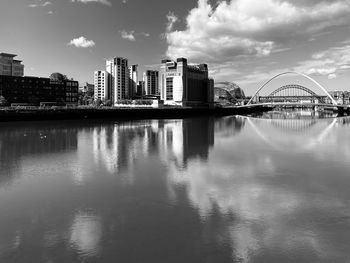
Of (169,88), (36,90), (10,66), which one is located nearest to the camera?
(36,90)

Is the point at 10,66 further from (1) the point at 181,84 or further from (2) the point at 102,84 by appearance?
(1) the point at 181,84

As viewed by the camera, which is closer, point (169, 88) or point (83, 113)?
point (83, 113)

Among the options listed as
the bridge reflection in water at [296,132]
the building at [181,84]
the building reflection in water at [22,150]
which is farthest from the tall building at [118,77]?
the building reflection in water at [22,150]

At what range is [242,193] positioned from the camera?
16.7 m

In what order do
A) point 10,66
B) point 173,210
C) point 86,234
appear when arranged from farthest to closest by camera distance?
1. point 10,66
2. point 173,210
3. point 86,234

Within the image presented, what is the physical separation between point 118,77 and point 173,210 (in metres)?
172

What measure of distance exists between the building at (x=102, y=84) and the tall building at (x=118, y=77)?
8.81 ft

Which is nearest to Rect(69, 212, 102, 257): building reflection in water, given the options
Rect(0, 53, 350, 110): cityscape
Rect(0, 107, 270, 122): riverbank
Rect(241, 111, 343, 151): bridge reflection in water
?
Rect(241, 111, 343, 151): bridge reflection in water

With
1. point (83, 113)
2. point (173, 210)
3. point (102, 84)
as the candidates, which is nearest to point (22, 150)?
point (173, 210)

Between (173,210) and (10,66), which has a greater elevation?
(10,66)

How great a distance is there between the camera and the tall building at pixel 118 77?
7041 inches

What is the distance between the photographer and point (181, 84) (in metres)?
156

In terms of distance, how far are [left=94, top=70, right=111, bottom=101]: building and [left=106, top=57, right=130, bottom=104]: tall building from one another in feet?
8.81

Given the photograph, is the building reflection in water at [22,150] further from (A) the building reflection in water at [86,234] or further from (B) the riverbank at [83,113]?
(B) the riverbank at [83,113]
